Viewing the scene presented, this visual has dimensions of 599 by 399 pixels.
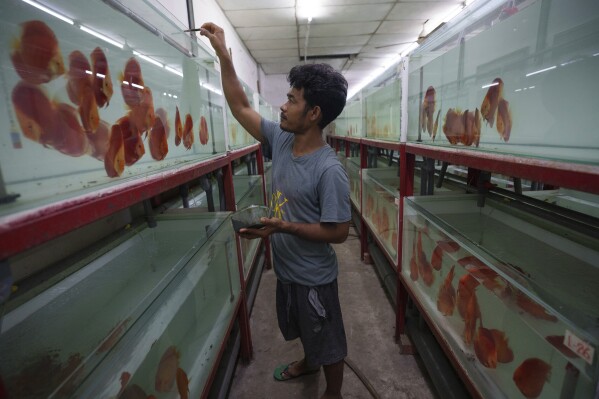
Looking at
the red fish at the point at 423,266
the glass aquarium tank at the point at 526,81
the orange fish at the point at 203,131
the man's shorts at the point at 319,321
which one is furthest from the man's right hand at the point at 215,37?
the red fish at the point at 423,266

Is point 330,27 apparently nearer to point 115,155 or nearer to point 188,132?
point 188,132

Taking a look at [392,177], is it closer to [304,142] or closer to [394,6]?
[304,142]

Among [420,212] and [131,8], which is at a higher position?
[131,8]

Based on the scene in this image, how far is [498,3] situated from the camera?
1.05 metres

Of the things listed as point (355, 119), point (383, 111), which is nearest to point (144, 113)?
point (383, 111)

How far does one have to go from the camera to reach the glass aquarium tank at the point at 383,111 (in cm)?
233

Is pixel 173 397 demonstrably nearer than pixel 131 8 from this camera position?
No

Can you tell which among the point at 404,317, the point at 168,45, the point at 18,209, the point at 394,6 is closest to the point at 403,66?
the point at 168,45

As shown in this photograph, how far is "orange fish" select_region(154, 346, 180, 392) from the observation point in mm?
977

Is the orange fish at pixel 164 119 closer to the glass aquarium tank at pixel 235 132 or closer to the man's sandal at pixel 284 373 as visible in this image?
the glass aquarium tank at pixel 235 132

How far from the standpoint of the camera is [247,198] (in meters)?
2.58

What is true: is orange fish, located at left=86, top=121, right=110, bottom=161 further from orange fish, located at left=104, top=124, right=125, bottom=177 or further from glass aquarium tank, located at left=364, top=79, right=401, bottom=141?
glass aquarium tank, located at left=364, top=79, right=401, bottom=141

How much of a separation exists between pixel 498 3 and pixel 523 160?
0.66 meters

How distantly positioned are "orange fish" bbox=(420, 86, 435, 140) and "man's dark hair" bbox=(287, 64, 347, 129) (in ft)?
2.15
